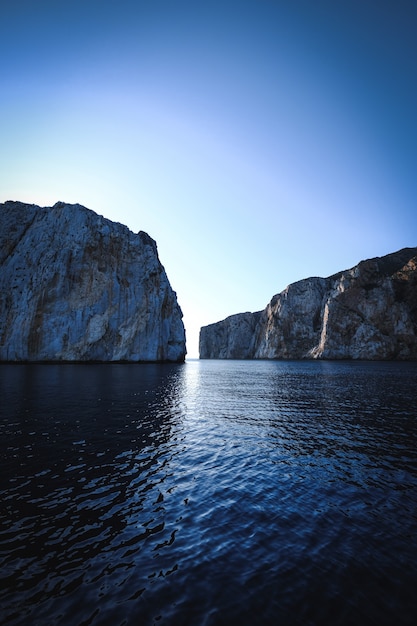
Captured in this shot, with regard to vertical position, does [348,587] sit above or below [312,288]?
below

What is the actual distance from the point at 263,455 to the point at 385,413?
52.8 ft

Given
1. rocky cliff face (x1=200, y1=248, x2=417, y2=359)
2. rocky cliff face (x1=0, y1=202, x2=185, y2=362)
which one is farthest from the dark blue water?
rocky cliff face (x1=200, y1=248, x2=417, y2=359)

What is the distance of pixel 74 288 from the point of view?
89875mm

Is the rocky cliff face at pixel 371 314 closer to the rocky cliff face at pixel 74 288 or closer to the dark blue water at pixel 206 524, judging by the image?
the rocky cliff face at pixel 74 288

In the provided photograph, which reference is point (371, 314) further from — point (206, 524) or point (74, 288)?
point (206, 524)

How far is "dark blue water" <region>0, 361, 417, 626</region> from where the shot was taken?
6.61 metres

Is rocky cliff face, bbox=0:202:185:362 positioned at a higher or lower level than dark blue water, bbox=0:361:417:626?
higher

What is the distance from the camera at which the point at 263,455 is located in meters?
16.5

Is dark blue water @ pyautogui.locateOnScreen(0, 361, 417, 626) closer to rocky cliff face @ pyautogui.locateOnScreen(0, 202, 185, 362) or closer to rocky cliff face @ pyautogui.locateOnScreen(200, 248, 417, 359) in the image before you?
rocky cliff face @ pyautogui.locateOnScreen(0, 202, 185, 362)

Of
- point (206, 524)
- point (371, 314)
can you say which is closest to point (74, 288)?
point (206, 524)

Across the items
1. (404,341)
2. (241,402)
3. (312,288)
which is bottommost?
(241,402)

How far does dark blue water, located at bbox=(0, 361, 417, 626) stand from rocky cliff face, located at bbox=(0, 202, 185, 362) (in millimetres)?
70540

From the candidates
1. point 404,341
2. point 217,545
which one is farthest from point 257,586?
point 404,341

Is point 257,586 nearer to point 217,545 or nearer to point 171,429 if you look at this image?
point 217,545
